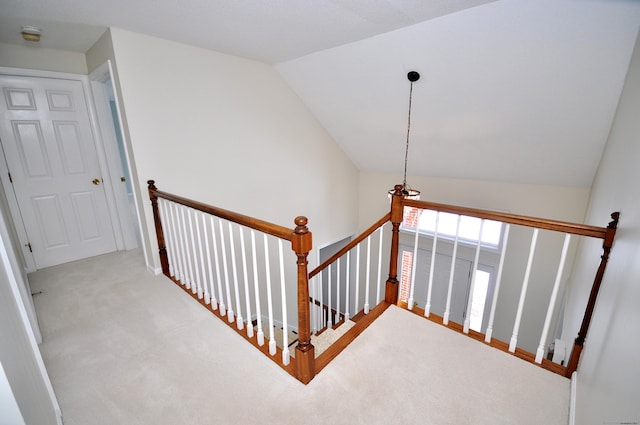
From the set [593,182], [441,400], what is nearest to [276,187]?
[441,400]

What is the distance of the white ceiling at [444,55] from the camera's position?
200cm

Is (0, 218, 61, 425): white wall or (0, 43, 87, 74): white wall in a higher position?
(0, 43, 87, 74): white wall

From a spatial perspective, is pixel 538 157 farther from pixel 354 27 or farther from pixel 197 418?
pixel 197 418

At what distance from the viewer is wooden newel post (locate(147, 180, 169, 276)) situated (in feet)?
8.38

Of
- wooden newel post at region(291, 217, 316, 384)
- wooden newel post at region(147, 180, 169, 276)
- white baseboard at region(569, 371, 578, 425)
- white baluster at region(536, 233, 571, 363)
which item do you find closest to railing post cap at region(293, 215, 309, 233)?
wooden newel post at region(291, 217, 316, 384)

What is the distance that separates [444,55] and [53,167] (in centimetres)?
419

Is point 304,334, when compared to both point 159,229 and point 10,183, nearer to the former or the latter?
point 159,229

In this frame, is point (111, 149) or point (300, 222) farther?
point (111, 149)

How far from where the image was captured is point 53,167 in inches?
115

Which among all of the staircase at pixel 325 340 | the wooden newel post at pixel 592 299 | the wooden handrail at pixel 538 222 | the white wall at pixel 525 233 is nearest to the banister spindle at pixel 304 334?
the staircase at pixel 325 340

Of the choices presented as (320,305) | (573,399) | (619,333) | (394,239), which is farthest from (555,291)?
(320,305)

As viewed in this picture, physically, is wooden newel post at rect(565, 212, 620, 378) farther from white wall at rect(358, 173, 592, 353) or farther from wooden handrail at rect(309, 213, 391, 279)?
white wall at rect(358, 173, 592, 353)

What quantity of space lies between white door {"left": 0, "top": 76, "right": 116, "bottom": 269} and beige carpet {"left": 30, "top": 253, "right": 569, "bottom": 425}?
115 cm

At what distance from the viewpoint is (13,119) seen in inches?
105
